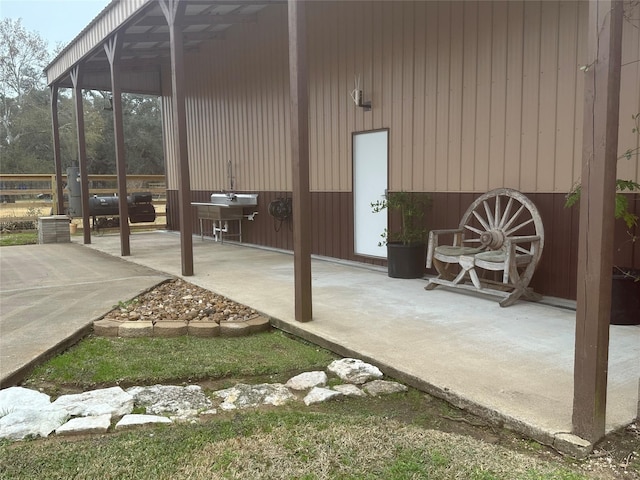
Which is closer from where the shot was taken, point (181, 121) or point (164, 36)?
point (181, 121)

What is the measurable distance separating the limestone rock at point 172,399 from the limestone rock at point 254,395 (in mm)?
102

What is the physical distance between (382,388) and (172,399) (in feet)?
3.68

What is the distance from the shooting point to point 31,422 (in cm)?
247

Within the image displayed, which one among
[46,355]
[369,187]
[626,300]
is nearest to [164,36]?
[369,187]

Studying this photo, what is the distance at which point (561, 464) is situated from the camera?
6.91ft

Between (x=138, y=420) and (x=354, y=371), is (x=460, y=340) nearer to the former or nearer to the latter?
(x=354, y=371)

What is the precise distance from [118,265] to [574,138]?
570 centimetres

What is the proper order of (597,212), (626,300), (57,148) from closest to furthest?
(597,212)
(626,300)
(57,148)

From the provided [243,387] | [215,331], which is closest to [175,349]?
Result: [215,331]

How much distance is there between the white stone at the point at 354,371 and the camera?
304cm

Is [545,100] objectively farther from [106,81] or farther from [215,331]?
[106,81]

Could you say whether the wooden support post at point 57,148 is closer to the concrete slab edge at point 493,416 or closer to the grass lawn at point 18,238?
the grass lawn at point 18,238

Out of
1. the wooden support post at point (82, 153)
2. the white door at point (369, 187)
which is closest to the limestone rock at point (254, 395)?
the white door at point (369, 187)

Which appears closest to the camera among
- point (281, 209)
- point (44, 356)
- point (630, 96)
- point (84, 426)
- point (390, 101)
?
point (84, 426)
